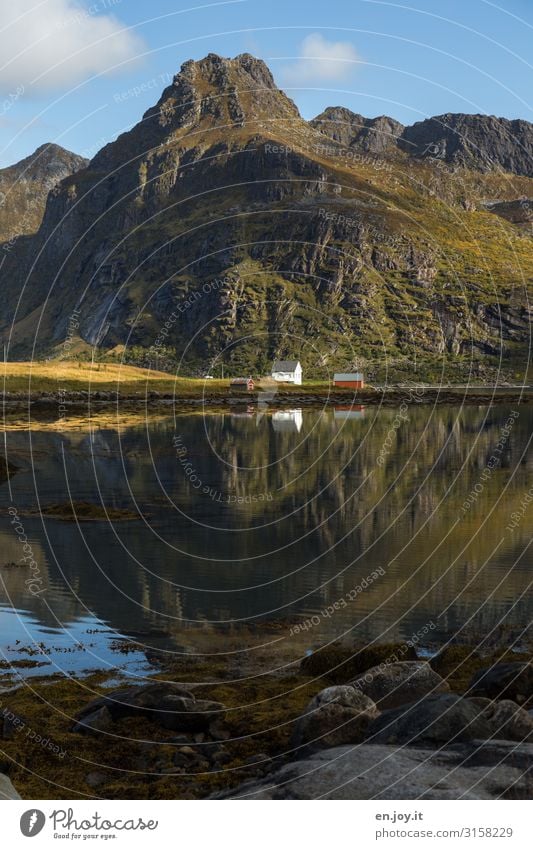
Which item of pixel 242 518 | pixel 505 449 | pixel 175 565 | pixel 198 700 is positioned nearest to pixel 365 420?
pixel 505 449

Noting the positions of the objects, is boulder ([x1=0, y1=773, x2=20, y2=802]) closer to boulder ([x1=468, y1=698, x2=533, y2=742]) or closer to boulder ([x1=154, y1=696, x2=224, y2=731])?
boulder ([x1=154, y1=696, x2=224, y2=731])

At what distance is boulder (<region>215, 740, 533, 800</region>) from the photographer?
16.5 metres

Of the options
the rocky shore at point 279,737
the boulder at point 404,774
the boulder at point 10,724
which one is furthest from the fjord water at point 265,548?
the boulder at point 404,774

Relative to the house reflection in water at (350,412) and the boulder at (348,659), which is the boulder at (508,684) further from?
the house reflection in water at (350,412)

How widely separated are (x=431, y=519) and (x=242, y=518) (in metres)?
10.4

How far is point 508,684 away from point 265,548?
24361mm

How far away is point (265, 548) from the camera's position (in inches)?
1859

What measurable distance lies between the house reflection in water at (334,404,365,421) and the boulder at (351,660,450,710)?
124920mm

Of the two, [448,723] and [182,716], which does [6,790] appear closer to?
[182,716]

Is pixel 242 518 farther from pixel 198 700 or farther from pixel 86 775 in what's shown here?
pixel 86 775

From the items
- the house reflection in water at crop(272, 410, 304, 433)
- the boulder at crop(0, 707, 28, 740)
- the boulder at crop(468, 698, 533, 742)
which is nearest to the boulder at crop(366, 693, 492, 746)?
the boulder at crop(468, 698, 533, 742)

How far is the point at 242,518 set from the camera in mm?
56875

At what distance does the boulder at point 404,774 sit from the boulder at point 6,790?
3469 mm

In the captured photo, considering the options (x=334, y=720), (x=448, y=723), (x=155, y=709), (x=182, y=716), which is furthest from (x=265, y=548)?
(x=448, y=723)
